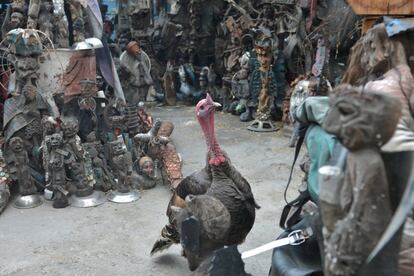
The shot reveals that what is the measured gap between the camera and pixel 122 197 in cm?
518

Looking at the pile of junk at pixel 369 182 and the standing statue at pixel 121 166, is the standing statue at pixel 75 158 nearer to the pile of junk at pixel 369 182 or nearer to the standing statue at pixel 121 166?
the standing statue at pixel 121 166

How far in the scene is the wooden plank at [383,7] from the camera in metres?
3.52

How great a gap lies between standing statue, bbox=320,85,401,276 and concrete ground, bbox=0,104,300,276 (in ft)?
7.54

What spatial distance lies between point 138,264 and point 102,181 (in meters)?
1.75

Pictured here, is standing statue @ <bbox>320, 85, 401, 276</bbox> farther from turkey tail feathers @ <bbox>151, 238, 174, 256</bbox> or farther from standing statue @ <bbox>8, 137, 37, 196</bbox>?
standing statue @ <bbox>8, 137, 37, 196</bbox>

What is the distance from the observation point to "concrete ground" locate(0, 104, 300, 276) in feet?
12.5

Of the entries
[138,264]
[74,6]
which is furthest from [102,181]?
[74,6]

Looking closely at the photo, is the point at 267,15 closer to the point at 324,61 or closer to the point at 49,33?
the point at 324,61

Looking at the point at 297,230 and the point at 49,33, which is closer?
the point at 297,230

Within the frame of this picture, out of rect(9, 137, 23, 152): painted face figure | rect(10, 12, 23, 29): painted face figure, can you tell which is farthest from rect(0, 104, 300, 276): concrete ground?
rect(10, 12, 23, 29): painted face figure

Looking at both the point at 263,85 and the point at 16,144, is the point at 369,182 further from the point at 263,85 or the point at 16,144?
the point at 263,85

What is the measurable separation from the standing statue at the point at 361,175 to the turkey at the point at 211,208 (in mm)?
1341

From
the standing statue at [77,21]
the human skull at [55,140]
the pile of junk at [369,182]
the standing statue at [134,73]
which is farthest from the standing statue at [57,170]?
the pile of junk at [369,182]

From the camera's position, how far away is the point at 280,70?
8.48 metres
